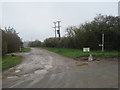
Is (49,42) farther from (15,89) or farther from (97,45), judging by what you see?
(15,89)

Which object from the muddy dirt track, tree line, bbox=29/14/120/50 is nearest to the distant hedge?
tree line, bbox=29/14/120/50

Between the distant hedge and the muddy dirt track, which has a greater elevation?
the distant hedge

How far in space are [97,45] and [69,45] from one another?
14.1m

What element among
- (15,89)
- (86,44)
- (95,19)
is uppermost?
(95,19)

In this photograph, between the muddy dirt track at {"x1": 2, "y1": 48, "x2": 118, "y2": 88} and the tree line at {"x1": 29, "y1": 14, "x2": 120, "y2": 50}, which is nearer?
the muddy dirt track at {"x1": 2, "y1": 48, "x2": 118, "y2": 88}

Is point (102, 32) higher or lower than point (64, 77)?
higher

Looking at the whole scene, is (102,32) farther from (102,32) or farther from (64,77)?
(64,77)

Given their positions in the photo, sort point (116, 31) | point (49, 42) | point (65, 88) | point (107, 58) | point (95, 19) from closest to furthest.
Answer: point (65, 88) < point (107, 58) < point (116, 31) < point (95, 19) < point (49, 42)

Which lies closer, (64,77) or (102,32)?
(64,77)

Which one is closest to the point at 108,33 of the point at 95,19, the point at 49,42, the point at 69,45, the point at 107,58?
the point at 95,19

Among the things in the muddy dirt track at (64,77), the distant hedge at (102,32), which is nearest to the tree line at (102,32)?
the distant hedge at (102,32)

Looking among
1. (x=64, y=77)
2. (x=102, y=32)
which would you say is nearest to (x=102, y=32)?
(x=102, y=32)

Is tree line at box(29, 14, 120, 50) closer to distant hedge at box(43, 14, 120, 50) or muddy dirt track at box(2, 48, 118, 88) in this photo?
distant hedge at box(43, 14, 120, 50)

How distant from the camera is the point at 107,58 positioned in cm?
2072
